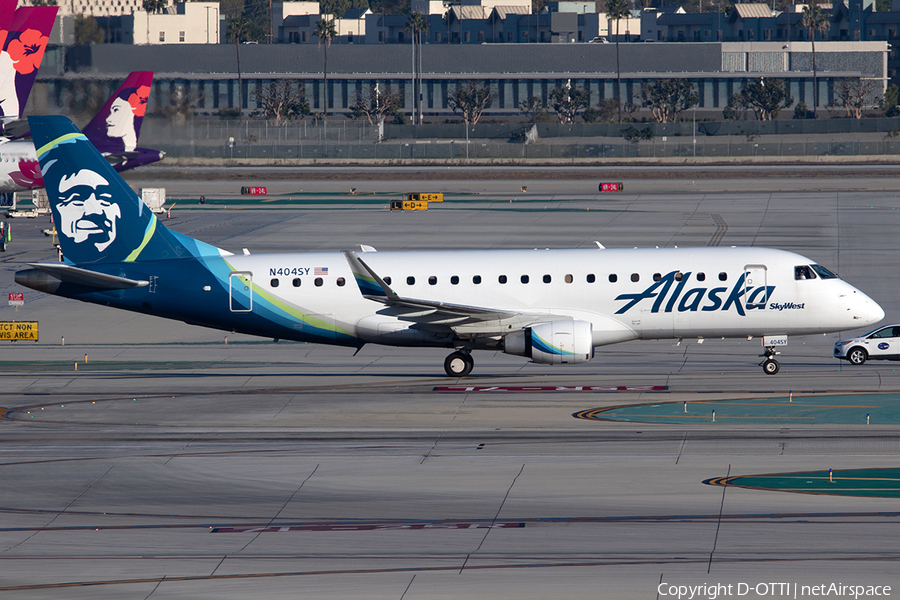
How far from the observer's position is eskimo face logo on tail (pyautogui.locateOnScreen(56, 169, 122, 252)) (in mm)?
37875

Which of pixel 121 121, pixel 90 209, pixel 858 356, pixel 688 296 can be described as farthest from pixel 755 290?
pixel 121 121

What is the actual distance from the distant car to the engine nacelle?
488 inches

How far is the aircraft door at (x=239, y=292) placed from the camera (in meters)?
38.2

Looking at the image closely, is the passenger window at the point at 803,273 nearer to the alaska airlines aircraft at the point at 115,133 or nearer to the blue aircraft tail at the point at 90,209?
the blue aircraft tail at the point at 90,209

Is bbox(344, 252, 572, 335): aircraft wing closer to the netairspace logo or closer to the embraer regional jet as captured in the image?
the embraer regional jet

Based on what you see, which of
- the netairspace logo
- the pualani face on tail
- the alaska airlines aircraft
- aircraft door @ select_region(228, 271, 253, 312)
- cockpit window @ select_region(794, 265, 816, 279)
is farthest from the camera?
the alaska airlines aircraft

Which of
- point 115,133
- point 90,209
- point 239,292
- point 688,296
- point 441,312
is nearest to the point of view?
point 441,312

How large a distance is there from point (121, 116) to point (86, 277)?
2337 inches

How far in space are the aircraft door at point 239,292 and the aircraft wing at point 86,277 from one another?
287 cm

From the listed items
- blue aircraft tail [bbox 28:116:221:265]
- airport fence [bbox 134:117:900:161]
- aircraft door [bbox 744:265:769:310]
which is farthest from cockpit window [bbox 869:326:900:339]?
airport fence [bbox 134:117:900:161]

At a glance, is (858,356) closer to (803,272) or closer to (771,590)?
(803,272)

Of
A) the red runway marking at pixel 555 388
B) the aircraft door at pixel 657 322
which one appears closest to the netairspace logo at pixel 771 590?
the red runway marking at pixel 555 388

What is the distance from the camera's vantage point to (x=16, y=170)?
96.1m

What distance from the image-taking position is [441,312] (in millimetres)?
36969
